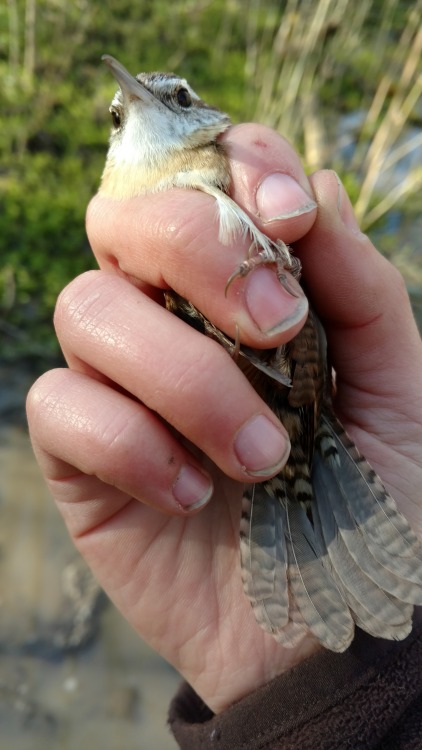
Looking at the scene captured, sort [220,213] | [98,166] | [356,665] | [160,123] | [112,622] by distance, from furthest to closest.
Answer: [98,166]
[112,622]
[160,123]
[356,665]
[220,213]

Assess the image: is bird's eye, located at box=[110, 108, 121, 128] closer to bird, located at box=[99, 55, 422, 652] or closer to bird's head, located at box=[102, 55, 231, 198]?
bird's head, located at box=[102, 55, 231, 198]

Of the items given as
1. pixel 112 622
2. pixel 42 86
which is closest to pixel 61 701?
pixel 112 622

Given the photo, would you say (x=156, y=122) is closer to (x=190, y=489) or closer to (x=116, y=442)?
(x=116, y=442)

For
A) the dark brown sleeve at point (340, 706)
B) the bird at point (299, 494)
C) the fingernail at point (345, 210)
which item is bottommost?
the dark brown sleeve at point (340, 706)

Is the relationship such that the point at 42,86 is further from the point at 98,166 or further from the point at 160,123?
the point at 160,123

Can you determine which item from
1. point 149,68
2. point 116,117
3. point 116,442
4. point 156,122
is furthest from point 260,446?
point 149,68

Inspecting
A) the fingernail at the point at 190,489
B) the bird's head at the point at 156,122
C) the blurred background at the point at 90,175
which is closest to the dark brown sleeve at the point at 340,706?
the fingernail at the point at 190,489

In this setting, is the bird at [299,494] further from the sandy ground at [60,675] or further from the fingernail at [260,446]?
the sandy ground at [60,675]
